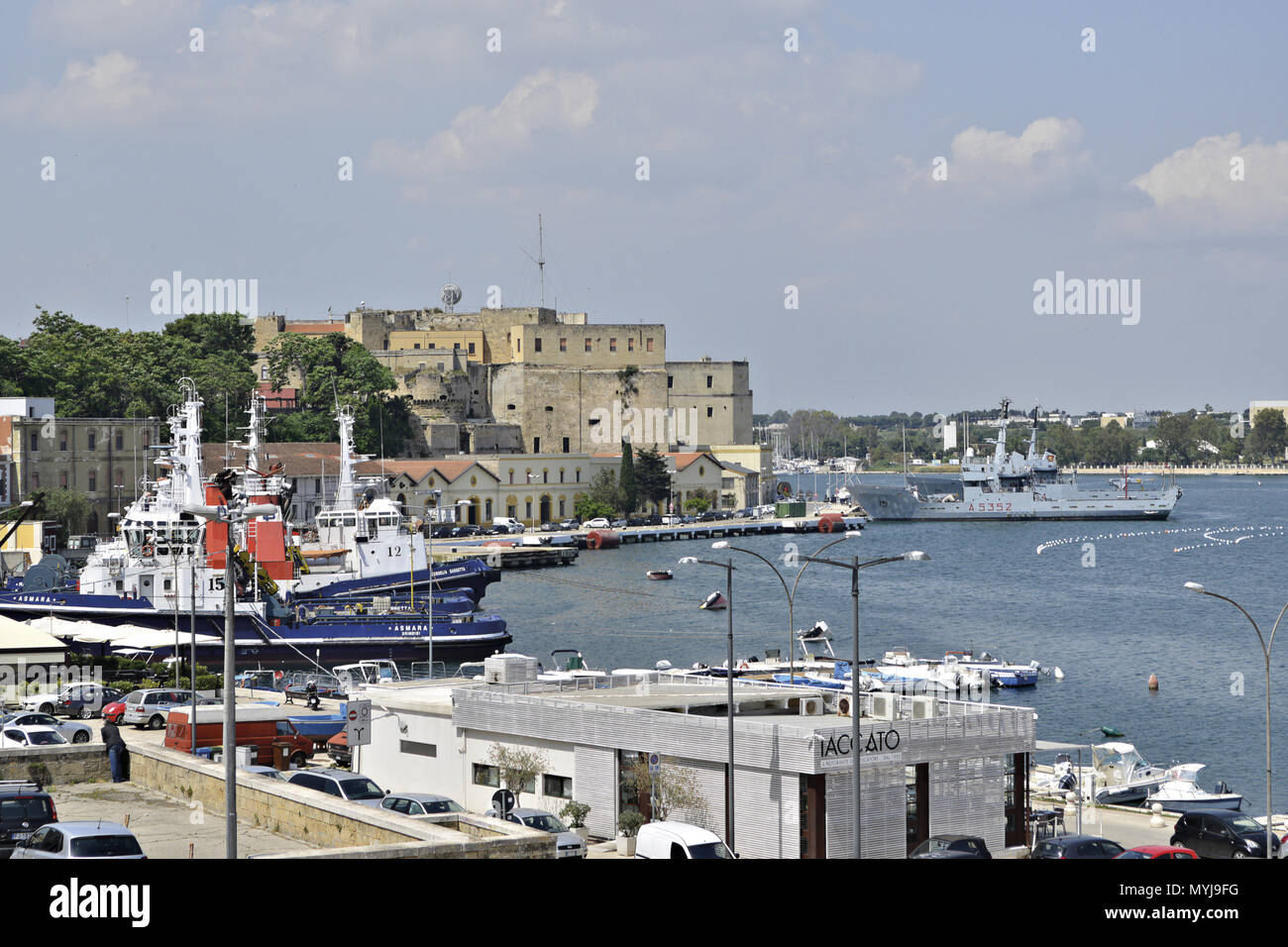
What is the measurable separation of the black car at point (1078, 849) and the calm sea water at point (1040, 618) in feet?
49.0

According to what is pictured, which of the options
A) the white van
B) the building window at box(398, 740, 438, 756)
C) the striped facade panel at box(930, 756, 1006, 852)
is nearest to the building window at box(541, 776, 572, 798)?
the building window at box(398, 740, 438, 756)

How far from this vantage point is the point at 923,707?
26.0 m

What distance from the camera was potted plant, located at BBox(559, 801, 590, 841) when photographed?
2498cm

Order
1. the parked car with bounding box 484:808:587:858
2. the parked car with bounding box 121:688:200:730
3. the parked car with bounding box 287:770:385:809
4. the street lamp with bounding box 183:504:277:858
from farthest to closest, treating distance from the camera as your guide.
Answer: the parked car with bounding box 121:688:200:730 → the parked car with bounding box 484:808:587:858 → the parked car with bounding box 287:770:385:809 → the street lamp with bounding box 183:504:277:858

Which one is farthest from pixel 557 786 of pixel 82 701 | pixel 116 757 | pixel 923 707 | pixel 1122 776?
pixel 1122 776

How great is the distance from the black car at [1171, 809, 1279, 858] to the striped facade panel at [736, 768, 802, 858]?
6.10 metres

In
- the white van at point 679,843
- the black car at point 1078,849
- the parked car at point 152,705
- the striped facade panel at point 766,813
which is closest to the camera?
the white van at point 679,843

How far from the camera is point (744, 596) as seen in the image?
263 ft

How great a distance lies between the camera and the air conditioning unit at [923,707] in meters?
25.7

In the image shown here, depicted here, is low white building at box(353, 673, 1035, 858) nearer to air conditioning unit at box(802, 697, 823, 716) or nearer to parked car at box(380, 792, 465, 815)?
air conditioning unit at box(802, 697, 823, 716)

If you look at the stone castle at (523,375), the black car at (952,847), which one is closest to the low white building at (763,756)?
the black car at (952,847)

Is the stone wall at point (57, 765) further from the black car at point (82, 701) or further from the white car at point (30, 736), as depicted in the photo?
the black car at point (82, 701)

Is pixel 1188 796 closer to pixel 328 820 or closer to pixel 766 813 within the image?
pixel 766 813
